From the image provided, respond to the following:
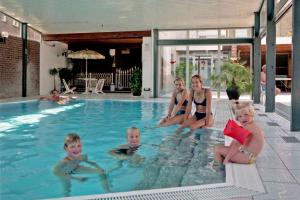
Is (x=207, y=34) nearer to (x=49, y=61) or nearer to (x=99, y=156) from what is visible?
(x=49, y=61)

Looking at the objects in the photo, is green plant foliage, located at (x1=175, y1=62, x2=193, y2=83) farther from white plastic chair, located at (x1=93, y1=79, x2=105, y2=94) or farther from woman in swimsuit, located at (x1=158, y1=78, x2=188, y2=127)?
woman in swimsuit, located at (x1=158, y1=78, x2=188, y2=127)

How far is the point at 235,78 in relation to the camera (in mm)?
12008

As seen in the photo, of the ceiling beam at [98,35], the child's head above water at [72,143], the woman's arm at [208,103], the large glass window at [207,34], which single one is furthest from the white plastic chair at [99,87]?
the child's head above water at [72,143]

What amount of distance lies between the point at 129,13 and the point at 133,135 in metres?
9.74

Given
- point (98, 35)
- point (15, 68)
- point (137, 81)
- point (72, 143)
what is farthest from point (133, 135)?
point (98, 35)

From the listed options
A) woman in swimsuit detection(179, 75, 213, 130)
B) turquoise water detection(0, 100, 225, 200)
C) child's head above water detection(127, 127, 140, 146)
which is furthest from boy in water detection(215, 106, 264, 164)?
woman in swimsuit detection(179, 75, 213, 130)

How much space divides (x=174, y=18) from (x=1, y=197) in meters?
12.1

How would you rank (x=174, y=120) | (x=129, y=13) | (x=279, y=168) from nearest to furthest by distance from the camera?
(x=279, y=168), (x=174, y=120), (x=129, y=13)

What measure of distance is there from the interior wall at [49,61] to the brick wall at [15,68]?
0.49m

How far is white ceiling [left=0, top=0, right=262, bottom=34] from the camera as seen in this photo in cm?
1220

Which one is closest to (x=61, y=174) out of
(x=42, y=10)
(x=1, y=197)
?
(x=1, y=197)

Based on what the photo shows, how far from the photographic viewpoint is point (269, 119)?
7684 mm

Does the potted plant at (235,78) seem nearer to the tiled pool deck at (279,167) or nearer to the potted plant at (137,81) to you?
the potted plant at (137,81)

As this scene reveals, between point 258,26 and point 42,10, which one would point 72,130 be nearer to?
point 42,10
